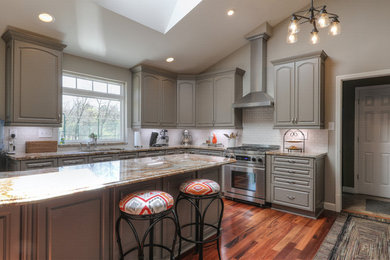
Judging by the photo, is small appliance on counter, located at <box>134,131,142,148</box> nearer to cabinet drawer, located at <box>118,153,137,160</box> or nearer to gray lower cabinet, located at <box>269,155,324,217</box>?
cabinet drawer, located at <box>118,153,137,160</box>

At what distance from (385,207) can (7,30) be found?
6333 mm

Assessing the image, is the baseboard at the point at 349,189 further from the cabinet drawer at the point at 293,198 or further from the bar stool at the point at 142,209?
the bar stool at the point at 142,209

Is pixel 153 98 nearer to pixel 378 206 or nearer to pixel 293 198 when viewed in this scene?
pixel 293 198

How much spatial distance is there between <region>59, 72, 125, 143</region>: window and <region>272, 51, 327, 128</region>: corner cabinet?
313 centimetres

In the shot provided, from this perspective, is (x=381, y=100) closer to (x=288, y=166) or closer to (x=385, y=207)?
(x=385, y=207)

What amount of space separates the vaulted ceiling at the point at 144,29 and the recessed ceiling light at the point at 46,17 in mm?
54

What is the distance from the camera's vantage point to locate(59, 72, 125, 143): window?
12.7 ft

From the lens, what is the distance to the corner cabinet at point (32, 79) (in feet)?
9.85

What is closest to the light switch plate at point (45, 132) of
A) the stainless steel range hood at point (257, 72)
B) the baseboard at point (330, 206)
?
the stainless steel range hood at point (257, 72)

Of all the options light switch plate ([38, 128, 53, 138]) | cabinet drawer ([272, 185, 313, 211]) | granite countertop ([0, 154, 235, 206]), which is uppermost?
light switch plate ([38, 128, 53, 138])

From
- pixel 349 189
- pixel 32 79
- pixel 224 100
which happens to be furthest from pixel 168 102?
pixel 349 189

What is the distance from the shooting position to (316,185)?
3312mm

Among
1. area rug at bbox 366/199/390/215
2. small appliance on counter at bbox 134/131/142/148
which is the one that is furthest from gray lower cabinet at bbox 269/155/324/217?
small appliance on counter at bbox 134/131/142/148

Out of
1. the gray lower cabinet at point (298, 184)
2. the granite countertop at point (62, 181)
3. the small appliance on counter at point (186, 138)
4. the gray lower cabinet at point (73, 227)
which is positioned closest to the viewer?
the granite countertop at point (62, 181)
